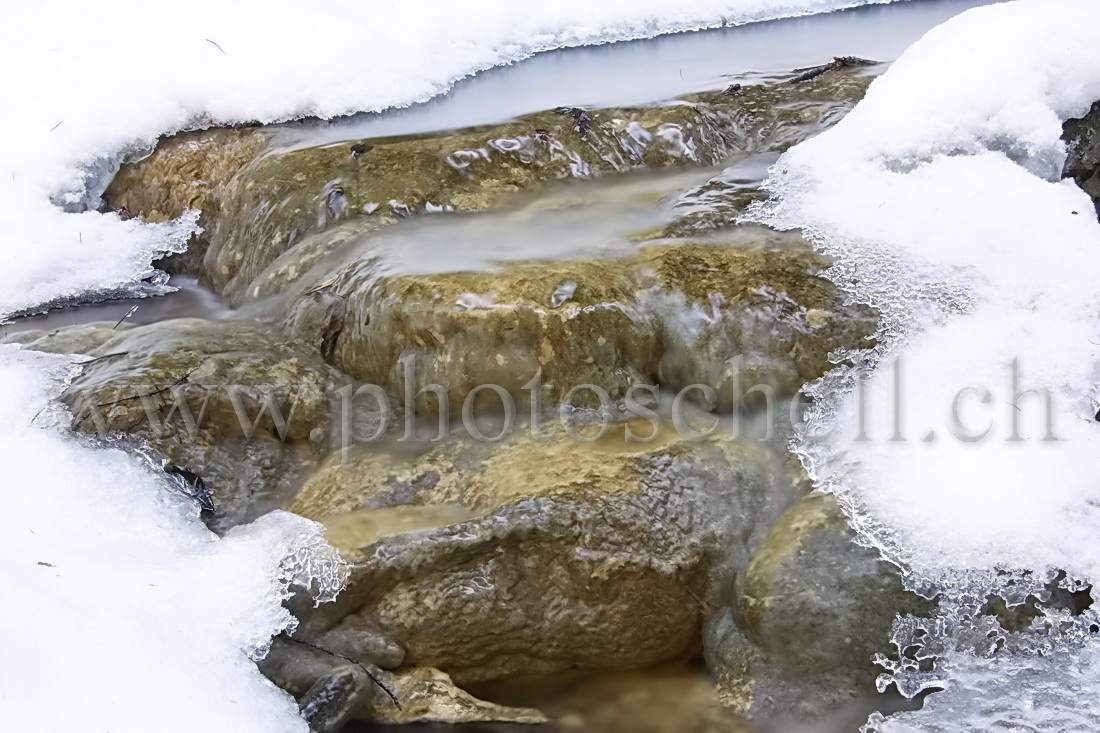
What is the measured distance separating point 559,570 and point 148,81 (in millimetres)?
3787

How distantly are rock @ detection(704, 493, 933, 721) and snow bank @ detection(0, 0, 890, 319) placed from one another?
2959 mm

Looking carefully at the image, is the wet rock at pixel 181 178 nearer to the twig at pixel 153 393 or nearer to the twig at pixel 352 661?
the twig at pixel 153 393

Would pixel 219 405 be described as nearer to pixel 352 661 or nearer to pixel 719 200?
pixel 352 661

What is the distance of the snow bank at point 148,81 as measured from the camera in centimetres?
393

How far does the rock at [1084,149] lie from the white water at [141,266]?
272 cm

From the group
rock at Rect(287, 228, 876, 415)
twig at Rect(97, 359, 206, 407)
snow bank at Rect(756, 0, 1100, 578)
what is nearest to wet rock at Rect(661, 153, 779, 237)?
snow bank at Rect(756, 0, 1100, 578)

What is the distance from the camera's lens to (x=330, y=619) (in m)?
2.27

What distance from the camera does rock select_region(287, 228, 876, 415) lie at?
8.73ft

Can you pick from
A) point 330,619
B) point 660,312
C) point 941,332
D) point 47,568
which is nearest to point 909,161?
point 941,332

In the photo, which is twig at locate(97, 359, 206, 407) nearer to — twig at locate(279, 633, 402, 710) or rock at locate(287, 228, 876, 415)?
rock at locate(287, 228, 876, 415)

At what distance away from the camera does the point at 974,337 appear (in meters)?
2.50

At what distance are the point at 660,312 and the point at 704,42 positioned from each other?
4.32 m

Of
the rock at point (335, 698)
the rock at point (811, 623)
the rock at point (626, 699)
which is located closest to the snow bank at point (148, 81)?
the rock at point (335, 698)

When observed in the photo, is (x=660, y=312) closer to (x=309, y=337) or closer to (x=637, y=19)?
(x=309, y=337)
